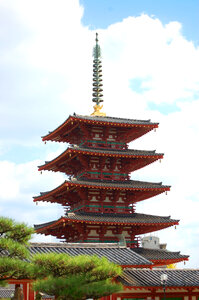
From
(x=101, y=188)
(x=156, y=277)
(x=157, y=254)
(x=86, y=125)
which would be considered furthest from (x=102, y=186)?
(x=156, y=277)

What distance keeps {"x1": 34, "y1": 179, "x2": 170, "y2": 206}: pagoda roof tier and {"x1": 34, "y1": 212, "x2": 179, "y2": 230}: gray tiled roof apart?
2.14 metres

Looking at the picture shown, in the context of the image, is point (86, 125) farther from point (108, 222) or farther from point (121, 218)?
point (108, 222)

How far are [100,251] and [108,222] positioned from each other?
7.66 m

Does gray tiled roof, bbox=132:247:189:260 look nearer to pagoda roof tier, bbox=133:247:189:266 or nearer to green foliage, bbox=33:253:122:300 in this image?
pagoda roof tier, bbox=133:247:189:266

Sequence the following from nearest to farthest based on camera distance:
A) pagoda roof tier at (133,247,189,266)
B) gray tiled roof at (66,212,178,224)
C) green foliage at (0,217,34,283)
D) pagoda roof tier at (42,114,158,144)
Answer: green foliage at (0,217,34,283), gray tiled roof at (66,212,178,224), pagoda roof tier at (133,247,189,266), pagoda roof tier at (42,114,158,144)

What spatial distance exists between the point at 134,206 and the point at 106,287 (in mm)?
22527

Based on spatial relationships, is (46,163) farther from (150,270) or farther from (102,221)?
(150,270)

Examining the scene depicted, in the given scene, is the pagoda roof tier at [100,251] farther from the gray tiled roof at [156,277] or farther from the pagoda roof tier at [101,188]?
the pagoda roof tier at [101,188]

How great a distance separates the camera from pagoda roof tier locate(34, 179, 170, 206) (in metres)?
46.8

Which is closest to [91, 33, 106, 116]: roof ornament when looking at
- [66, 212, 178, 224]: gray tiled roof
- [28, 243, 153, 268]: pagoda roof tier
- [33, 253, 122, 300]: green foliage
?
[66, 212, 178, 224]: gray tiled roof

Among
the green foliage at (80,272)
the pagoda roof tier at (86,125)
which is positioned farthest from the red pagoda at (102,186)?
the green foliage at (80,272)

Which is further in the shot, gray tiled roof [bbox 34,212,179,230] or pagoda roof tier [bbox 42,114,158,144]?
pagoda roof tier [bbox 42,114,158,144]

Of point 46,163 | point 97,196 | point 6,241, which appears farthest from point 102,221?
point 6,241

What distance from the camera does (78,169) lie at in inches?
2012
